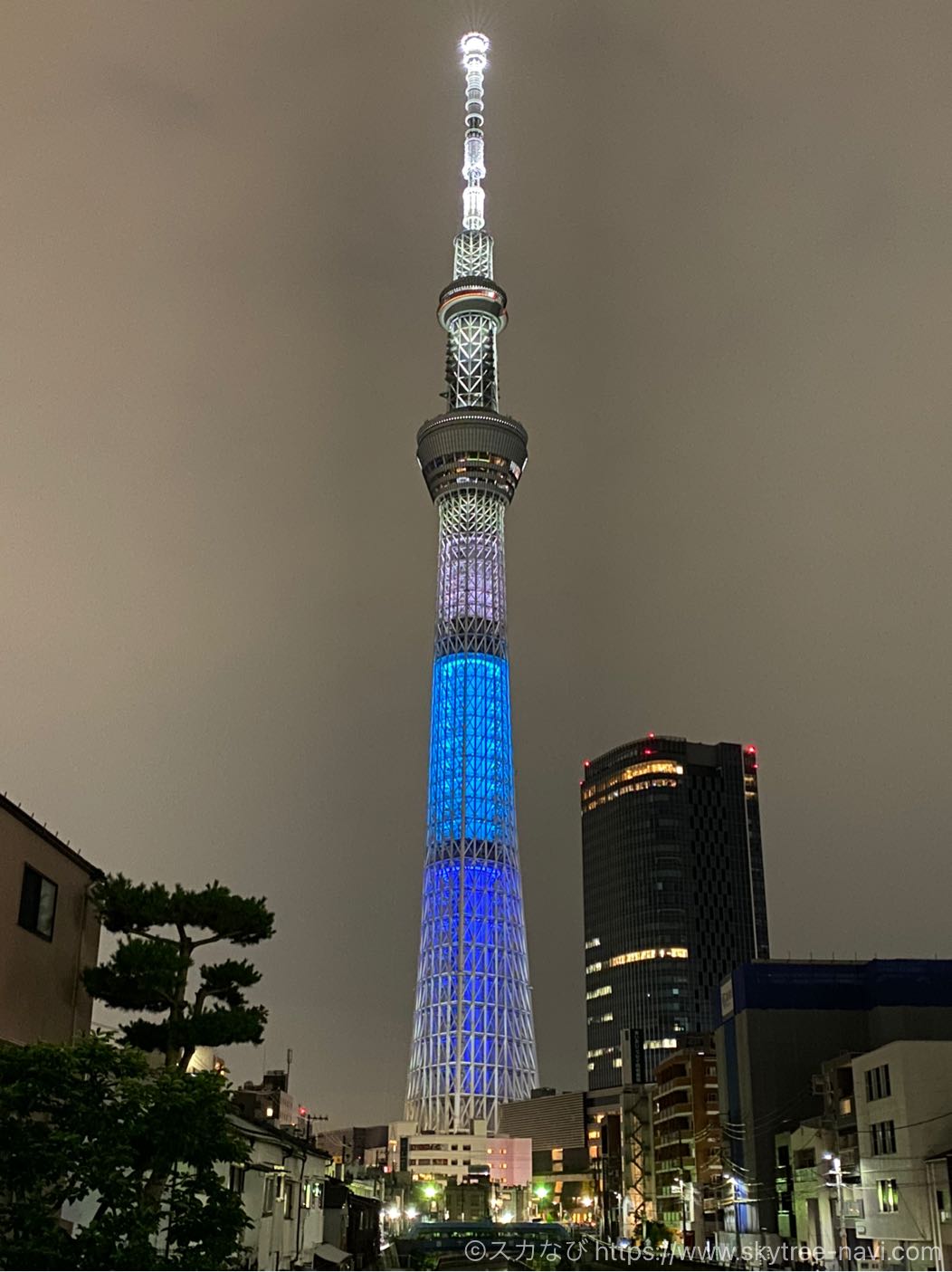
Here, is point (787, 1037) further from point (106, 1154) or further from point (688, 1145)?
point (106, 1154)

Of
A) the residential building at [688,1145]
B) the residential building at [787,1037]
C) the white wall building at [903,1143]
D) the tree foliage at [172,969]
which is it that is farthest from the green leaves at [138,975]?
the residential building at [688,1145]

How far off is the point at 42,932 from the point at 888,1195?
1736 inches

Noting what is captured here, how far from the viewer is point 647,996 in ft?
634

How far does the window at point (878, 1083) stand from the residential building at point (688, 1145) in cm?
3189

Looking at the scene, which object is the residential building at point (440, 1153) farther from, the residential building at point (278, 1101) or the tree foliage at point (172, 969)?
the tree foliage at point (172, 969)

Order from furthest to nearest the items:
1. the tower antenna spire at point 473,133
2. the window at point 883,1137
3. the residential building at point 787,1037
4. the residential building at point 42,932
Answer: the tower antenna spire at point 473,133, the residential building at point 787,1037, the window at point 883,1137, the residential building at point 42,932

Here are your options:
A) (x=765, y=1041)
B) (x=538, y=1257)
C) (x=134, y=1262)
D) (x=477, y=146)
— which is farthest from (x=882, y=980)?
(x=477, y=146)

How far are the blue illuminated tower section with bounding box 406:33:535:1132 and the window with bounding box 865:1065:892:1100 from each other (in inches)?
2637

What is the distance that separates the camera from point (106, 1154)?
19.8m

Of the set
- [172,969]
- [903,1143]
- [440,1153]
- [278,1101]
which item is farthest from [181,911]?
[440,1153]

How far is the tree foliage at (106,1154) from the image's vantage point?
19422mm

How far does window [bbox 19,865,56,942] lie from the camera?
80.8 ft

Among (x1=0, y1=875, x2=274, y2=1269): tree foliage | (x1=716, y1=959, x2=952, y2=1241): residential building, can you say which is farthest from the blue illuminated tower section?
(x1=0, y1=875, x2=274, y2=1269): tree foliage

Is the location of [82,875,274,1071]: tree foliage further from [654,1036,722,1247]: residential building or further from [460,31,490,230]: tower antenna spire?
[460,31,490,230]: tower antenna spire
